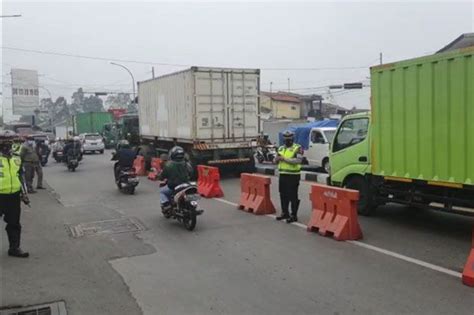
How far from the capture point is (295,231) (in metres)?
8.58

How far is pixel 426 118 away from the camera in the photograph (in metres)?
7.86

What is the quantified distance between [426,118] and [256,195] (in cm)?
402

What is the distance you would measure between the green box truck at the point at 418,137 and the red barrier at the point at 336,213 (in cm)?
115

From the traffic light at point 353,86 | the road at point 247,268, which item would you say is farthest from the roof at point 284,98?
the road at point 247,268

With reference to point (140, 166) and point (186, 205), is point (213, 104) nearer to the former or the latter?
point (140, 166)

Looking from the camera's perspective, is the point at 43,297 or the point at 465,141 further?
the point at 465,141

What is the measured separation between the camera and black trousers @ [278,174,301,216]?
30.3 feet

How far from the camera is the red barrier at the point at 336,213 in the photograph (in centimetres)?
786

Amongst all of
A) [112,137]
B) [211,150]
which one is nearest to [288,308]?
[211,150]

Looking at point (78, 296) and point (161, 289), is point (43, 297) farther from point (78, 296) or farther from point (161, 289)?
point (161, 289)

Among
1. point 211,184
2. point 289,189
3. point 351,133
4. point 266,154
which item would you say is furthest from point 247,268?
point 266,154

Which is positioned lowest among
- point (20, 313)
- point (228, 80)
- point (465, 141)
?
point (20, 313)

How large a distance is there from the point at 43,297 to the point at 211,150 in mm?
11478

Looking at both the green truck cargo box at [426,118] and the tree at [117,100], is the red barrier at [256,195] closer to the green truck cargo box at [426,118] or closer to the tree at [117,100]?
the green truck cargo box at [426,118]
